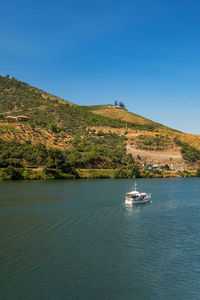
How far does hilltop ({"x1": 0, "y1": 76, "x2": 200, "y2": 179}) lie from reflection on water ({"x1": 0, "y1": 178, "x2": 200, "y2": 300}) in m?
50.2

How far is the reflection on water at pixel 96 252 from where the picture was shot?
21953 millimetres

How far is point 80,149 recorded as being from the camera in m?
138

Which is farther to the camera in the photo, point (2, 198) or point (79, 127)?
point (79, 127)

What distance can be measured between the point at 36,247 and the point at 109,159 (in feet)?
342

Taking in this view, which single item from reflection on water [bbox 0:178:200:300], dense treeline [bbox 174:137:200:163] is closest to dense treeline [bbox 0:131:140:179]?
dense treeline [bbox 174:137:200:163]

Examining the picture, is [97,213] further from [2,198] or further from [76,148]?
[76,148]

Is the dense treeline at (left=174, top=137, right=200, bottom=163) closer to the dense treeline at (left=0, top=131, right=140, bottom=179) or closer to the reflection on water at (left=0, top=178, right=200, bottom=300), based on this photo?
the dense treeline at (left=0, top=131, right=140, bottom=179)

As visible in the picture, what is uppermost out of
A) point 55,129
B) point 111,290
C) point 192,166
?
point 55,129

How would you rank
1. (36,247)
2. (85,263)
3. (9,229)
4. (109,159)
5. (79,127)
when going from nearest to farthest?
(85,263) < (36,247) < (9,229) < (109,159) < (79,127)

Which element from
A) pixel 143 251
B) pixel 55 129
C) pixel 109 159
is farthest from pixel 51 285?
pixel 55 129

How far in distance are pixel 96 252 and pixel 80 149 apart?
108515 mm

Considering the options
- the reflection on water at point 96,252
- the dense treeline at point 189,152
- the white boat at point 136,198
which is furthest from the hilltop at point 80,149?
the reflection on water at point 96,252

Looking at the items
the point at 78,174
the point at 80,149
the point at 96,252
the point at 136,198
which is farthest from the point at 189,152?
the point at 96,252

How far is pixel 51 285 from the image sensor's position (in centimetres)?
2216
